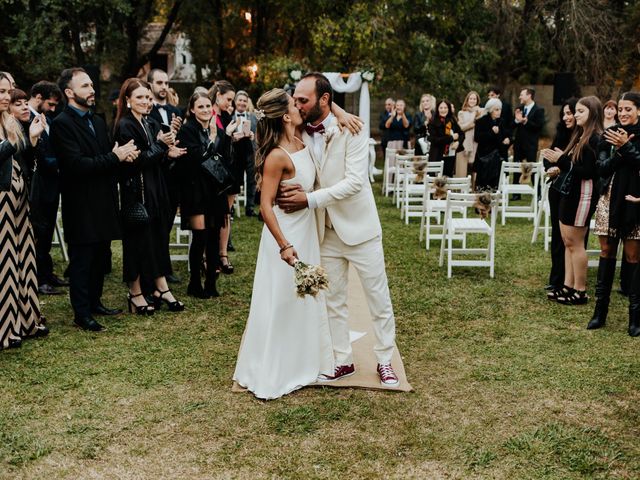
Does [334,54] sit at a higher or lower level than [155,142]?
higher

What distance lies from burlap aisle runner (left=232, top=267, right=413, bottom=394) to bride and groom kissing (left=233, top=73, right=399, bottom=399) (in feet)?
0.25

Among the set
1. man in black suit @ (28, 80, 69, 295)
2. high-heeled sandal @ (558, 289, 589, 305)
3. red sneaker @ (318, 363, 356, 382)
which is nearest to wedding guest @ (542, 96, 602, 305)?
high-heeled sandal @ (558, 289, 589, 305)

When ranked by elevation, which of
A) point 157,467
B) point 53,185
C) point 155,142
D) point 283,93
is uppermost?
point 283,93

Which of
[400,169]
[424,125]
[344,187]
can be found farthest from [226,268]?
[424,125]

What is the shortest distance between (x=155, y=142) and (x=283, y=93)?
6.79 ft

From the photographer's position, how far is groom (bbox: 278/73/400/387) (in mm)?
4438

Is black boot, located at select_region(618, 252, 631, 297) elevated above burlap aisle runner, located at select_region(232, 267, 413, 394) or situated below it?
above

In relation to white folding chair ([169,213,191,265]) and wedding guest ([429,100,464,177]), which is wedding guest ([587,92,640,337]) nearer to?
white folding chair ([169,213,191,265])

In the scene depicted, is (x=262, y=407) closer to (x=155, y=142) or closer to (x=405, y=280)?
(x=155, y=142)

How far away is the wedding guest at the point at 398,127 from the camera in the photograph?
49.6 ft

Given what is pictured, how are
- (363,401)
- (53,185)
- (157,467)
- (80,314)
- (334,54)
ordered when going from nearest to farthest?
(157,467)
(363,401)
(80,314)
(53,185)
(334,54)

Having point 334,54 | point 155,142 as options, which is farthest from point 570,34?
point 155,142

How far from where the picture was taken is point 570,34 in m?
18.9

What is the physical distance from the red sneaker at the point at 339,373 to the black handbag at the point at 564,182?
2841 mm
